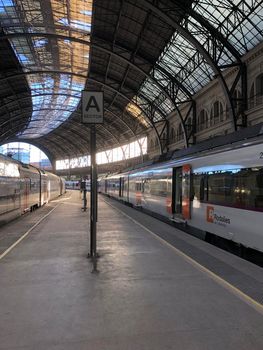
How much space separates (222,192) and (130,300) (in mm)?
5900

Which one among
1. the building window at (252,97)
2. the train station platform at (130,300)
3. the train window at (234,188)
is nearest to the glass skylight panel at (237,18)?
the building window at (252,97)

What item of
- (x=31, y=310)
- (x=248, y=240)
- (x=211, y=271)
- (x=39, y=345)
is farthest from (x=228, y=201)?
(x=39, y=345)

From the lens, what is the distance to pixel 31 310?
606 cm

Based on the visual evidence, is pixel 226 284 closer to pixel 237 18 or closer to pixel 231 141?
pixel 231 141

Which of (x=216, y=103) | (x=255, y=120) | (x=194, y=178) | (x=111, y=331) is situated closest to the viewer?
(x=111, y=331)

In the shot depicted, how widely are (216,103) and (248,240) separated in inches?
1221

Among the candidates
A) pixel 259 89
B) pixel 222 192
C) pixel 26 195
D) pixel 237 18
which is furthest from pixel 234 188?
pixel 237 18

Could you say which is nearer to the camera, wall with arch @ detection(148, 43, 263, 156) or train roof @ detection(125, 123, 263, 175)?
train roof @ detection(125, 123, 263, 175)

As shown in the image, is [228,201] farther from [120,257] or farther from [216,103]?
[216,103]

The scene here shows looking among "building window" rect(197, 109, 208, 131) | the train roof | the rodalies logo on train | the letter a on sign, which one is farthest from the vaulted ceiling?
the letter a on sign

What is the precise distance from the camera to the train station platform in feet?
16.3

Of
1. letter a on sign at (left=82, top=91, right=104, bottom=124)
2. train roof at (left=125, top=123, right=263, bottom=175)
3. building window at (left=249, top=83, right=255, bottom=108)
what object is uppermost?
building window at (left=249, top=83, right=255, bottom=108)

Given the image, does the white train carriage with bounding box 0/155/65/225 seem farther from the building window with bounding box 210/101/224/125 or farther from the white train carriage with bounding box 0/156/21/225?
the building window with bounding box 210/101/224/125

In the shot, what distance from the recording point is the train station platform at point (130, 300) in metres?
4.97
